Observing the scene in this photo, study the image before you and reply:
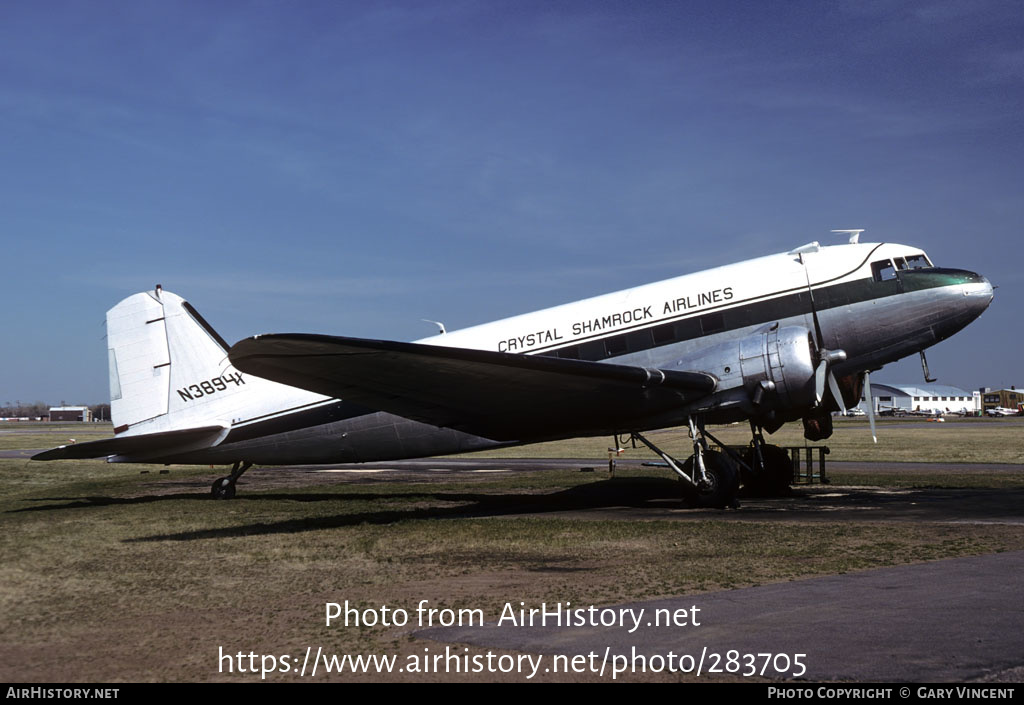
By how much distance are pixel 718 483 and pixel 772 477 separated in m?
4.36

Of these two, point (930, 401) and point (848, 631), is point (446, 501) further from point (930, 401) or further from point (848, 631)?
point (930, 401)

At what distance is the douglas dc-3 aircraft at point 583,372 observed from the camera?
15070mm

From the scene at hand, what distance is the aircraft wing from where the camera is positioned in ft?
42.1

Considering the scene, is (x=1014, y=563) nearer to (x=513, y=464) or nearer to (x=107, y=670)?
(x=107, y=670)

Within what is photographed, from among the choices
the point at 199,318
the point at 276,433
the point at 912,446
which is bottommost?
the point at 912,446

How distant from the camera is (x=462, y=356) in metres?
13.4

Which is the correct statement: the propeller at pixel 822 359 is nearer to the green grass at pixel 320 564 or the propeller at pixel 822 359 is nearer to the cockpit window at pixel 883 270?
the cockpit window at pixel 883 270

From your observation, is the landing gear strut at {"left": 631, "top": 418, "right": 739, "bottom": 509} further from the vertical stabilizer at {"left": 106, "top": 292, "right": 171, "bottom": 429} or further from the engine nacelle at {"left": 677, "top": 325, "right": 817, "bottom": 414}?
the vertical stabilizer at {"left": 106, "top": 292, "right": 171, "bottom": 429}

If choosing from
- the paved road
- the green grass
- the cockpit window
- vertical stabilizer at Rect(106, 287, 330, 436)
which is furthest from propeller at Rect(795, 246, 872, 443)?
vertical stabilizer at Rect(106, 287, 330, 436)

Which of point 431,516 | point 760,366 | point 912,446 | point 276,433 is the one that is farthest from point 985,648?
point 912,446

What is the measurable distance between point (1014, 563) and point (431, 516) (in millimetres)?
10676

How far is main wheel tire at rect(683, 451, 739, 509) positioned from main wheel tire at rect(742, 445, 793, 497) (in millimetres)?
3838

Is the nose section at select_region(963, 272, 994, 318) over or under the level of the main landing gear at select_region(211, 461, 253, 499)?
over

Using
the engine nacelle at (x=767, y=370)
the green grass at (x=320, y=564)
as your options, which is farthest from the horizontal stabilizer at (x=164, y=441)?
the engine nacelle at (x=767, y=370)
